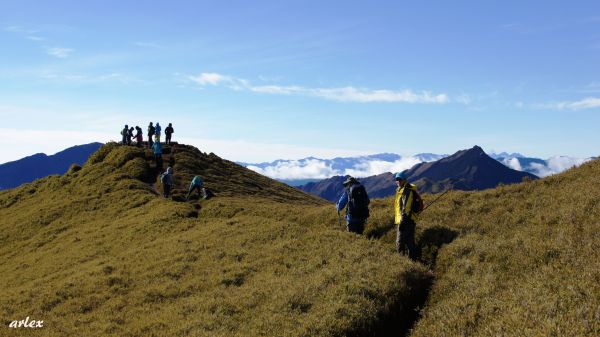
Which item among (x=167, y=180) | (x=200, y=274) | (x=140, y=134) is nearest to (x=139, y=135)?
(x=140, y=134)

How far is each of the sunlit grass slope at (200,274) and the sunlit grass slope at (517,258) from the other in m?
2.10

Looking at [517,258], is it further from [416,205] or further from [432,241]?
[432,241]

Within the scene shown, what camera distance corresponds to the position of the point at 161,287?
1975 centimetres

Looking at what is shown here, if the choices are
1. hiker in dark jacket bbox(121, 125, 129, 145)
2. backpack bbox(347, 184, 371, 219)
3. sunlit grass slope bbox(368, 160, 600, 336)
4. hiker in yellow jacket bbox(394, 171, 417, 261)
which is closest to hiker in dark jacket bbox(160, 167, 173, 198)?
sunlit grass slope bbox(368, 160, 600, 336)

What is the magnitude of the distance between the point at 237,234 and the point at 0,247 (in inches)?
1013

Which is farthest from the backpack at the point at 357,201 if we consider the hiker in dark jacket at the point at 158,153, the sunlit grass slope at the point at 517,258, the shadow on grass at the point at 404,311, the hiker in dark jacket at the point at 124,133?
the hiker in dark jacket at the point at 124,133

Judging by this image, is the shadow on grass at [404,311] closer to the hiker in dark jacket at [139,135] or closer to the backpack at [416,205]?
the backpack at [416,205]

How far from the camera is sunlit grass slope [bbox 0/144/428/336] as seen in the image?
15.0 meters

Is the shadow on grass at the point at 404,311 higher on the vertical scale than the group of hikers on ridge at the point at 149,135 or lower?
lower

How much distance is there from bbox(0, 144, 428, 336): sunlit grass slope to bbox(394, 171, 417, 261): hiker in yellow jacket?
3.19 ft

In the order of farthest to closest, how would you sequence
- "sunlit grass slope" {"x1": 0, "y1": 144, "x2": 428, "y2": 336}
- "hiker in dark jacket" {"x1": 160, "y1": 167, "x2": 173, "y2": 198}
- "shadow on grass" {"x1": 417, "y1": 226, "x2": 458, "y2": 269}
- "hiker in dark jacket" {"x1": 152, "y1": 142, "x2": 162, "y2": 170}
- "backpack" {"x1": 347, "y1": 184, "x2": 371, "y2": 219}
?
"hiker in dark jacket" {"x1": 152, "y1": 142, "x2": 162, "y2": 170} → "hiker in dark jacket" {"x1": 160, "y1": 167, "x2": 173, "y2": 198} → "backpack" {"x1": 347, "y1": 184, "x2": 371, "y2": 219} → "shadow on grass" {"x1": 417, "y1": 226, "x2": 458, "y2": 269} → "sunlit grass slope" {"x1": 0, "y1": 144, "x2": 428, "y2": 336}

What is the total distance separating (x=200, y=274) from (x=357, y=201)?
8745 mm

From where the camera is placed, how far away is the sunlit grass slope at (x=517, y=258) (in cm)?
1116

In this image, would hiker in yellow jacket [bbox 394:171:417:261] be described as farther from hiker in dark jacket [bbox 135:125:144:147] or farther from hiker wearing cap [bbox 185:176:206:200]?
hiker in dark jacket [bbox 135:125:144:147]
